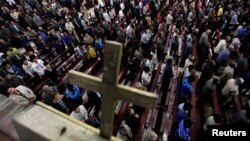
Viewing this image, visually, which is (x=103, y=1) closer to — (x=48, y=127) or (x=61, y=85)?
(x=61, y=85)

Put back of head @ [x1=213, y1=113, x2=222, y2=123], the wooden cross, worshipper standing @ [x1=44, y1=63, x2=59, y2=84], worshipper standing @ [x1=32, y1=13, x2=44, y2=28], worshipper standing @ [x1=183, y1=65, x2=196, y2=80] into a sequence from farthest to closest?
worshipper standing @ [x1=32, y1=13, x2=44, y2=28] → worshipper standing @ [x1=44, y1=63, x2=59, y2=84] → worshipper standing @ [x1=183, y1=65, x2=196, y2=80] → back of head @ [x1=213, y1=113, x2=222, y2=123] → the wooden cross

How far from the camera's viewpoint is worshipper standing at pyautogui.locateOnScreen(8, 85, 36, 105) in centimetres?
520

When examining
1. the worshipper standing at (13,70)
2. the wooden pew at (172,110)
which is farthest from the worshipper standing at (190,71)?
the worshipper standing at (13,70)

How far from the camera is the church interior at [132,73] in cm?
212

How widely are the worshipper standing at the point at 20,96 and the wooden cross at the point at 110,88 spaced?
4.24 metres

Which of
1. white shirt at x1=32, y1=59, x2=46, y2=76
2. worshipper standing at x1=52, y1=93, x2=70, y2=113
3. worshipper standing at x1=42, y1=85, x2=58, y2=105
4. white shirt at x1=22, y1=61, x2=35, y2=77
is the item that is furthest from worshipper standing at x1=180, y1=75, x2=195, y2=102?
white shirt at x1=22, y1=61, x2=35, y2=77

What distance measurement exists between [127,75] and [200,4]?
8100 millimetres

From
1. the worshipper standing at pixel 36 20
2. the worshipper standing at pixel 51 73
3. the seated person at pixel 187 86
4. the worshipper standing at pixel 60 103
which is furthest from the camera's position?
the worshipper standing at pixel 36 20

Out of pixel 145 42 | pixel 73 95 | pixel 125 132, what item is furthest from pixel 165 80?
pixel 73 95

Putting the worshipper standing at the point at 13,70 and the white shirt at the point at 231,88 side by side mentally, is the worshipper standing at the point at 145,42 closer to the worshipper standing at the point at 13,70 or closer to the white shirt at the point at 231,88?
the white shirt at the point at 231,88

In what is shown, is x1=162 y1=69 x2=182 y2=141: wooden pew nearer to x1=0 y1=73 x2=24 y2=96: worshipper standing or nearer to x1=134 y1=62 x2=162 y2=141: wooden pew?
x1=134 y1=62 x2=162 y2=141: wooden pew

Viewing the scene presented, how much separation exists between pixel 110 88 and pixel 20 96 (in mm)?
4695

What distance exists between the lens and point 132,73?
760 centimetres

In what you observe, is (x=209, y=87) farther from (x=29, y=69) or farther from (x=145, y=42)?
(x=29, y=69)
